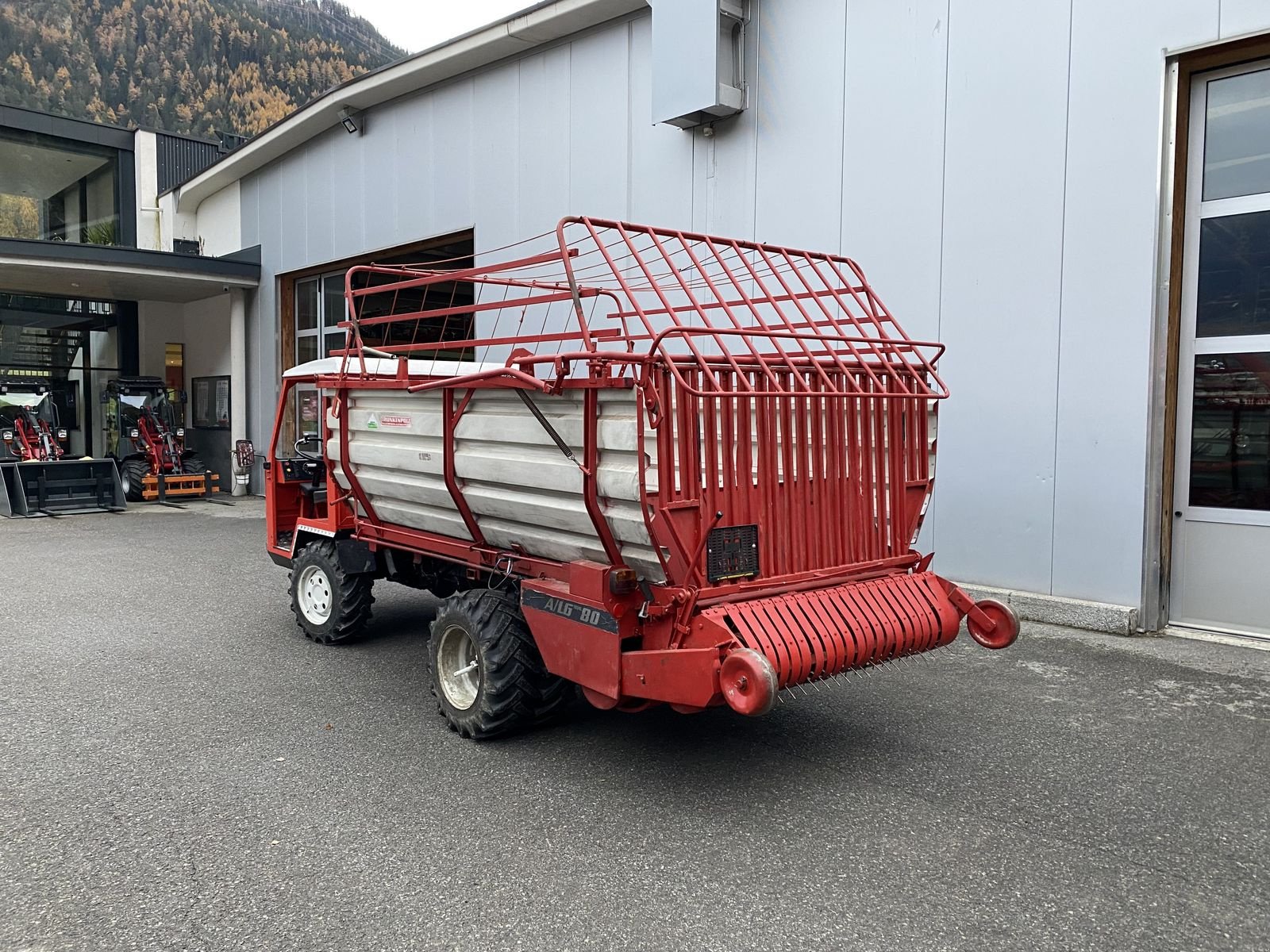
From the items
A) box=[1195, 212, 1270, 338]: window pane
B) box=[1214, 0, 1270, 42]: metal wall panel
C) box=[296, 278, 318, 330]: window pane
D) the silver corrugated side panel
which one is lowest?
the silver corrugated side panel

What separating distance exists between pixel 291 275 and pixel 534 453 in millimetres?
13078

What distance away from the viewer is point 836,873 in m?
3.27

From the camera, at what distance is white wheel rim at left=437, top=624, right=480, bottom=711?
4672 mm

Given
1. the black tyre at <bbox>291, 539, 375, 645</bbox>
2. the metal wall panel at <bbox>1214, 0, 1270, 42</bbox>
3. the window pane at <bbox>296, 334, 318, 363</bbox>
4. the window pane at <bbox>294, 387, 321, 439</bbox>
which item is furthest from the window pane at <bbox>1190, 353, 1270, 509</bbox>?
the window pane at <bbox>296, 334, 318, 363</bbox>

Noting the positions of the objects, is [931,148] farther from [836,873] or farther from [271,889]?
[271,889]

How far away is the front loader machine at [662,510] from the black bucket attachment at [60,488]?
10.4 metres

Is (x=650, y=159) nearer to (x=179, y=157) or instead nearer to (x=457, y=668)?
(x=457, y=668)

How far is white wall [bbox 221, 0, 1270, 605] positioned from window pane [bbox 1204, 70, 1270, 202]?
434 millimetres

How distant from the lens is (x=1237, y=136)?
6.42 meters

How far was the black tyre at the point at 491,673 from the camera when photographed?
14.5ft

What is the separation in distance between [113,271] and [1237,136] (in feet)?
49.7

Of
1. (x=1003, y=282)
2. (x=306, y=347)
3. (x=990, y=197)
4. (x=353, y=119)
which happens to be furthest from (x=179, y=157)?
(x=1003, y=282)

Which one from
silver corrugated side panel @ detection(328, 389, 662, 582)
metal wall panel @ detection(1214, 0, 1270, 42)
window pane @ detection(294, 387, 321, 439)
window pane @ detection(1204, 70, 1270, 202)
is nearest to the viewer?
silver corrugated side panel @ detection(328, 389, 662, 582)

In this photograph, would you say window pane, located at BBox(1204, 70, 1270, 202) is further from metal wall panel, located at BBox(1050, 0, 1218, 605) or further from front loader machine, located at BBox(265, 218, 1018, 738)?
front loader machine, located at BBox(265, 218, 1018, 738)
